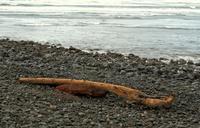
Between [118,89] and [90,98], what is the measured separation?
0.64m

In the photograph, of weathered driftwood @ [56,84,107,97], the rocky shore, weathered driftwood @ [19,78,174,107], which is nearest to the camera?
the rocky shore

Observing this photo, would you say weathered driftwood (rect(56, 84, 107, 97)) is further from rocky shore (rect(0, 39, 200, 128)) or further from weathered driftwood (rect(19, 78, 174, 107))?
rocky shore (rect(0, 39, 200, 128))

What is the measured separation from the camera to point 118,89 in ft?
36.2

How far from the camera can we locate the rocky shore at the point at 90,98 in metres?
9.27

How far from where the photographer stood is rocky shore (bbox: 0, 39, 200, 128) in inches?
365

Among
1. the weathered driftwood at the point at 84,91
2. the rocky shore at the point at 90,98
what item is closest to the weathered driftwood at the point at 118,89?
the weathered driftwood at the point at 84,91

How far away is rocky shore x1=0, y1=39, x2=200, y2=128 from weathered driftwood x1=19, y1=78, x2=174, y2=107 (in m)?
0.14

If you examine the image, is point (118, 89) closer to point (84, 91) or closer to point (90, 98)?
point (90, 98)

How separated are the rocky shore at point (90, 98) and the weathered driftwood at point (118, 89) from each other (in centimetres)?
14

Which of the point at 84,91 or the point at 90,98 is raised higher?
the point at 84,91

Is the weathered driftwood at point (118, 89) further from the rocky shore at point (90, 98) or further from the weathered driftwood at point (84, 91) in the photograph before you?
the rocky shore at point (90, 98)

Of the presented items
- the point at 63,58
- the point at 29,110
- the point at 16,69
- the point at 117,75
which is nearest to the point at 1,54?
the point at 63,58

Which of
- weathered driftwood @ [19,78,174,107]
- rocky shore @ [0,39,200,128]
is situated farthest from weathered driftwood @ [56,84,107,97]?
rocky shore @ [0,39,200,128]

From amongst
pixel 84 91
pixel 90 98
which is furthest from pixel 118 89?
pixel 84 91
